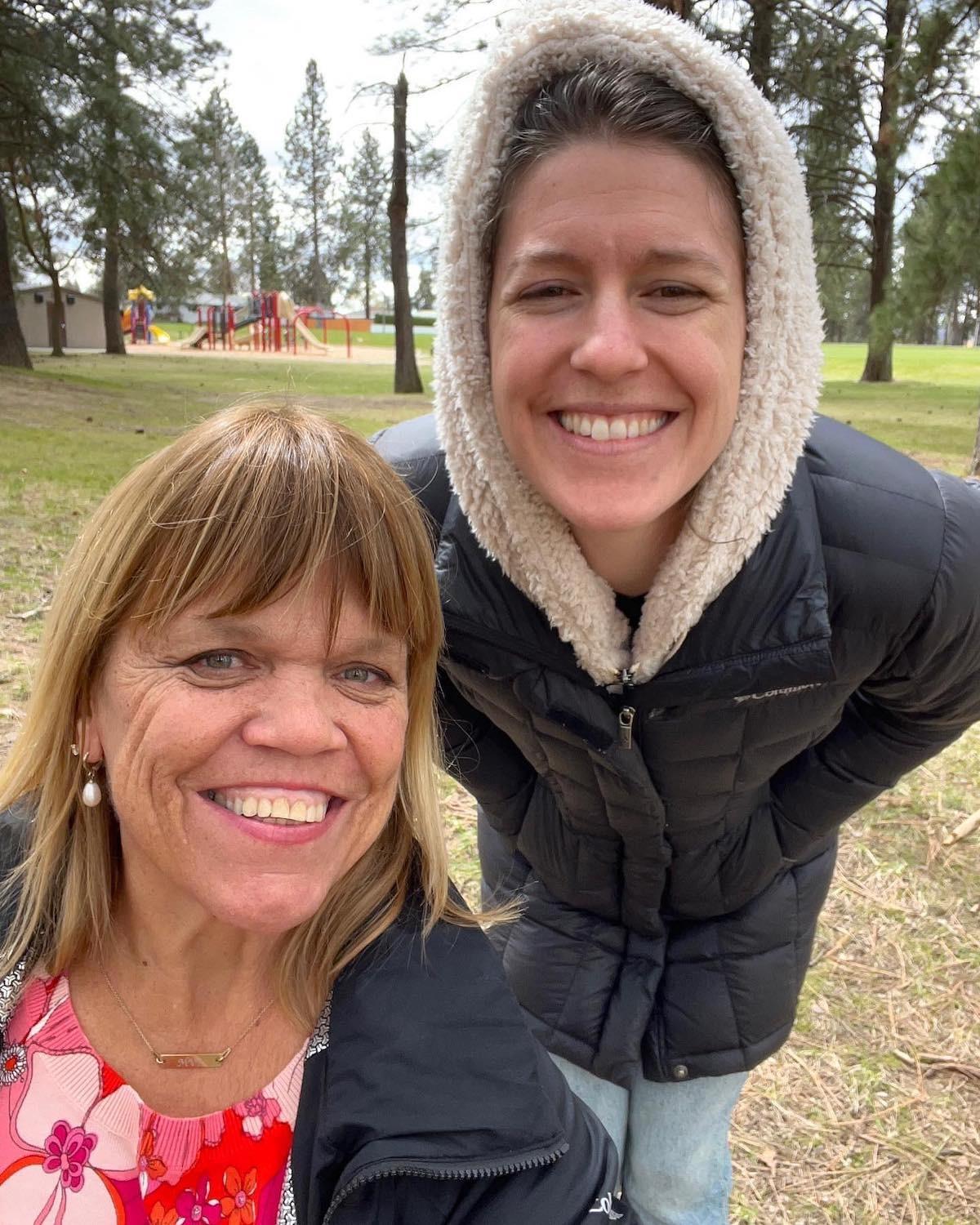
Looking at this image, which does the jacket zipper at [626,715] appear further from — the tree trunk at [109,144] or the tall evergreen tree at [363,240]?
the tall evergreen tree at [363,240]

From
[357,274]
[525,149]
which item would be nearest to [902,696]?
[525,149]

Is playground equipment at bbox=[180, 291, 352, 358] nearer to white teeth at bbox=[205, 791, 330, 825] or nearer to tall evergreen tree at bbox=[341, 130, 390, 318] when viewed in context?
tall evergreen tree at bbox=[341, 130, 390, 318]

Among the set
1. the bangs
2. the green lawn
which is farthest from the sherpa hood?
the green lawn

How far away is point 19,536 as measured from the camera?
596 cm

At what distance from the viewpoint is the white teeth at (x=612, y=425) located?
1439mm

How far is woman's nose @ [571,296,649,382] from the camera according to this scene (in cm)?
139

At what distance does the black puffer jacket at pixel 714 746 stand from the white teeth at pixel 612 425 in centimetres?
29

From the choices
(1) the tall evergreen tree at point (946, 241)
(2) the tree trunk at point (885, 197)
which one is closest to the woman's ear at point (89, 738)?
(2) the tree trunk at point (885, 197)

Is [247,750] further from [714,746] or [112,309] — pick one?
[112,309]

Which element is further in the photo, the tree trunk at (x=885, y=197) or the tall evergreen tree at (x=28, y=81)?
the tall evergreen tree at (x=28, y=81)

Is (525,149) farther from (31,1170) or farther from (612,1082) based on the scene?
(612,1082)

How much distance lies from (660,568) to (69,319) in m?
45.2

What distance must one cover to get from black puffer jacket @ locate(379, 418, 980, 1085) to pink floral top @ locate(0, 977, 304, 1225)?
71cm

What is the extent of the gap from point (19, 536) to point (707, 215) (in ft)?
17.9
